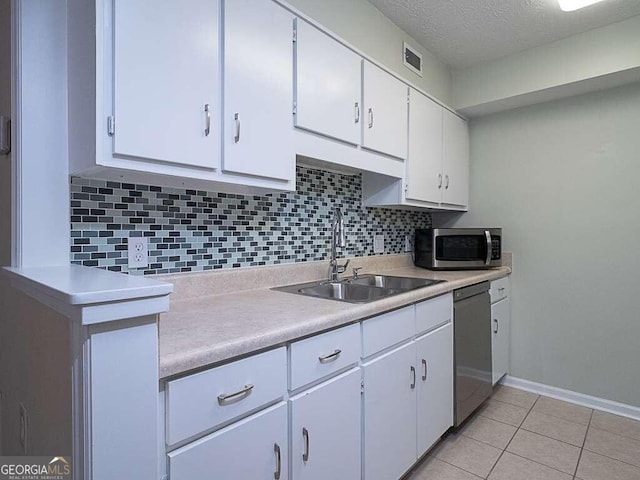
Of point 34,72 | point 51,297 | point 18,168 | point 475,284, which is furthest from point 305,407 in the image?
point 475,284

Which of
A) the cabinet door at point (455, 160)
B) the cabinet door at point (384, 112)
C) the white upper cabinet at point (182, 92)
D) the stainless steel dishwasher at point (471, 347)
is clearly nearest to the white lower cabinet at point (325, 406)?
the stainless steel dishwasher at point (471, 347)

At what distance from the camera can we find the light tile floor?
5.67 ft

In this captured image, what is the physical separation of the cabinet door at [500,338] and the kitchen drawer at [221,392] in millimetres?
1934

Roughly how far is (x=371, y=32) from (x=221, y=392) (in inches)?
77.3

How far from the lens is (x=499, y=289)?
8.41 ft

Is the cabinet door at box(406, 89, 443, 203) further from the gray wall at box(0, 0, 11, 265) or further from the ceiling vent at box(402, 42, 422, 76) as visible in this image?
the gray wall at box(0, 0, 11, 265)

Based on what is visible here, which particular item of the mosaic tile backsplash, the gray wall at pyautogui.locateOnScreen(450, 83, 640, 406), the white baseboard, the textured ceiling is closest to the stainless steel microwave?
the gray wall at pyautogui.locateOnScreen(450, 83, 640, 406)

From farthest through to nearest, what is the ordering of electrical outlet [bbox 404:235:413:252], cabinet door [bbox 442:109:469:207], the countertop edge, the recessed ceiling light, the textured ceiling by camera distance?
electrical outlet [bbox 404:235:413:252] < cabinet door [bbox 442:109:469:207] < the textured ceiling < the recessed ceiling light < the countertop edge

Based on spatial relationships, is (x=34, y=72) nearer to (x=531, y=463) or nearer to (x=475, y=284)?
(x=475, y=284)

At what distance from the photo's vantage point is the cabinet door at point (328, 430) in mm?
1101

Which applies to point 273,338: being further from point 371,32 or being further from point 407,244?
point 407,244

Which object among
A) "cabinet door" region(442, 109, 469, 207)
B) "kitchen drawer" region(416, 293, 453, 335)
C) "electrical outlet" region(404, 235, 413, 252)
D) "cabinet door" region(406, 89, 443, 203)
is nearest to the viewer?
"kitchen drawer" region(416, 293, 453, 335)

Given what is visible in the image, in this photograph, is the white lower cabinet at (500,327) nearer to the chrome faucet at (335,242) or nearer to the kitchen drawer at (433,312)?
the kitchen drawer at (433,312)

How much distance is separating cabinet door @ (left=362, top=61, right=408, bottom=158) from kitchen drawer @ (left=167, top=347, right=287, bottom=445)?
1.25 meters
